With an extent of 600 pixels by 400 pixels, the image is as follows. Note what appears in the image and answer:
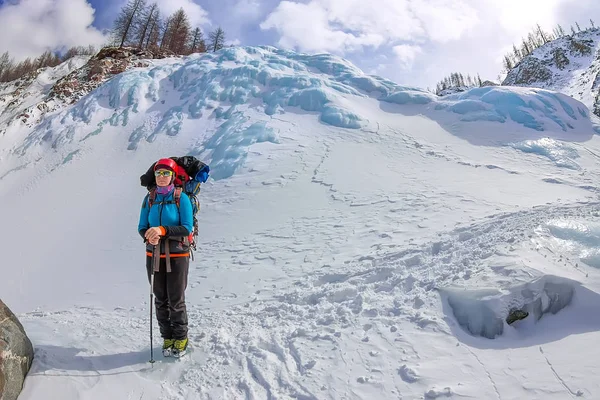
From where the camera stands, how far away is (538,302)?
12.1 feet

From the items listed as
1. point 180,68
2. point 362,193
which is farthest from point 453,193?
point 180,68

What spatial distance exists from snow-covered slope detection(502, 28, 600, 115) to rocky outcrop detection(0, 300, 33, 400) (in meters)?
48.2

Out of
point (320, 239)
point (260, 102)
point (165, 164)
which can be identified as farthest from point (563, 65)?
point (165, 164)

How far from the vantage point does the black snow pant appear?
11.7ft

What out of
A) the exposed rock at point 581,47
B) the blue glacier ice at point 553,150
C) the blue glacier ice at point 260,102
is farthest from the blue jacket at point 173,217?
the exposed rock at point 581,47

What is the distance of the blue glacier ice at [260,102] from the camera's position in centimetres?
1453

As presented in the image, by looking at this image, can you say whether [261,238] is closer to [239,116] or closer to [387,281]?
[387,281]

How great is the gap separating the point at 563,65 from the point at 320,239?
53.3m

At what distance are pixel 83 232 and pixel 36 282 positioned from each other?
271 centimetres

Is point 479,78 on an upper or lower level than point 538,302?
upper

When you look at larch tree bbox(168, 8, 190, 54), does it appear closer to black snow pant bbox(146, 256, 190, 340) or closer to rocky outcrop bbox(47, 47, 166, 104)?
rocky outcrop bbox(47, 47, 166, 104)

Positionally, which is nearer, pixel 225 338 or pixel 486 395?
pixel 486 395

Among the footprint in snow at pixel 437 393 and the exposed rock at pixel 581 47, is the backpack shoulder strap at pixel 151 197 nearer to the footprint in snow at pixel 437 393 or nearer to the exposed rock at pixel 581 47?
the footprint in snow at pixel 437 393

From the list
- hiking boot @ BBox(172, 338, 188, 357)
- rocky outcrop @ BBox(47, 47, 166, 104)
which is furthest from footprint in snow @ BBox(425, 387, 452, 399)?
rocky outcrop @ BBox(47, 47, 166, 104)
